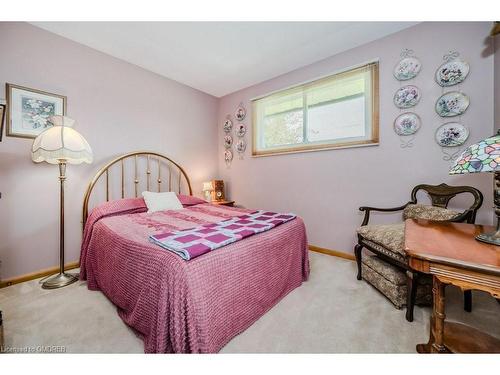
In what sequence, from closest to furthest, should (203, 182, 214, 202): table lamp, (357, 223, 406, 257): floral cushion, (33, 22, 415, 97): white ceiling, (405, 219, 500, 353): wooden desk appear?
(405, 219, 500, 353): wooden desk
(357, 223, 406, 257): floral cushion
(33, 22, 415, 97): white ceiling
(203, 182, 214, 202): table lamp

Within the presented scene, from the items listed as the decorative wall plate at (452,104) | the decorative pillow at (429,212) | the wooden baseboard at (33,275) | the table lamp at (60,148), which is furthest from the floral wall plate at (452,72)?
the wooden baseboard at (33,275)

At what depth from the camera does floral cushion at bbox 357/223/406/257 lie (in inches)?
61.0

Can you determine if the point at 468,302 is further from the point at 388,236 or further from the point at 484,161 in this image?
the point at 484,161

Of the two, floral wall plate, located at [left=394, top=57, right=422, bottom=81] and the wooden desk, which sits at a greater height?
floral wall plate, located at [left=394, top=57, right=422, bottom=81]

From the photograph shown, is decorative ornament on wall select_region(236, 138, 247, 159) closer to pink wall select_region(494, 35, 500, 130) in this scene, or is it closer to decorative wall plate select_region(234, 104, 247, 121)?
decorative wall plate select_region(234, 104, 247, 121)

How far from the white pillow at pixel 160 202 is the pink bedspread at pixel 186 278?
464 millimetres

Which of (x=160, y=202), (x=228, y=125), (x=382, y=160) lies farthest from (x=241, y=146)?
(x=382, y=160)

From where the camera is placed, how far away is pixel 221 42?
232 cm

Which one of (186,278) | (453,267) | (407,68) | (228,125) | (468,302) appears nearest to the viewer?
(453,267)

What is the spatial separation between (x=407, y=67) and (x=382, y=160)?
0.98m

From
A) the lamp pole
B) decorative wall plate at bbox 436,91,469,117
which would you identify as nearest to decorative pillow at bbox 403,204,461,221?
decorative wall plate at bbox 436,91,469,117

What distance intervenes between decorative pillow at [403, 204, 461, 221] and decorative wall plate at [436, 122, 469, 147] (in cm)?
66
